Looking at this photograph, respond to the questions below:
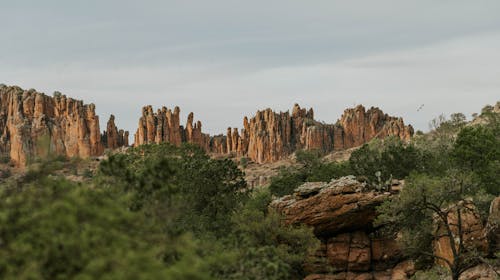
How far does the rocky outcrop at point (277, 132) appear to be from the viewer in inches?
7008

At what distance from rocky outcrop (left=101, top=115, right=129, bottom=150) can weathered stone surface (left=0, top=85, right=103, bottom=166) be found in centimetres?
281

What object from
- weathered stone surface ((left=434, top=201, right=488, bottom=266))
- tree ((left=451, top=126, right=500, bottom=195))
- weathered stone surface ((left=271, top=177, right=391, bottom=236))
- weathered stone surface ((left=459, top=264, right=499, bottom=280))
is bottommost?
weathered stone surface ((left=459, top=264, right=499, bottom=280))

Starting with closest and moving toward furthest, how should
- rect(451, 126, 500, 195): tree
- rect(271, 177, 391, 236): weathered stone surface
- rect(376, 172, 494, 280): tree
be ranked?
1. rect(376, 172, 494, 280): tree
2. rect(271, 177, 391, 236): weathered stone surface
3. rect(451, 126, 500, 195): tree

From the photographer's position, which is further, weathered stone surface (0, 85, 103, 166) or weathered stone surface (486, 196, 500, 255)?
weathered stone surface (0, 85, 103, 166)

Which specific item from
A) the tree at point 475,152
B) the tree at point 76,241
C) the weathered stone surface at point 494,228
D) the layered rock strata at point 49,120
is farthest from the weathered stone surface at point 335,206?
the layered rock strata at point 49,120

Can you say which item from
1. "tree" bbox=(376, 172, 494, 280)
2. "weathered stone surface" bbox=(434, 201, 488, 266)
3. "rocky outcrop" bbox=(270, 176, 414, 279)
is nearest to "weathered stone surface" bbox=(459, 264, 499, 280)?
"tree" bbox=(376, 172, 494, 280)

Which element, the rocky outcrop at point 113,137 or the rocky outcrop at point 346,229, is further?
the rocky outcrop at point 113,137

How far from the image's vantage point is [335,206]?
151 ft

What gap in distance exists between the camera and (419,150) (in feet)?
236

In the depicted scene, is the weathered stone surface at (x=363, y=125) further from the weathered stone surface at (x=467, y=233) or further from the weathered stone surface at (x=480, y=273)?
the weathered stone surface at (x=480, y=273)

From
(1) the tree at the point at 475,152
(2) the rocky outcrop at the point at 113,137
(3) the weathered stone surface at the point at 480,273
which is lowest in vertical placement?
(3) the weathered stone surface at the point at 480,273

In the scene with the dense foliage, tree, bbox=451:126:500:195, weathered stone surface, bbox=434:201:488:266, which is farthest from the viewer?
tree, bbox=451:126:500:195

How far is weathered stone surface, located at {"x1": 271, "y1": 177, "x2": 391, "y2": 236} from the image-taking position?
45625 mm

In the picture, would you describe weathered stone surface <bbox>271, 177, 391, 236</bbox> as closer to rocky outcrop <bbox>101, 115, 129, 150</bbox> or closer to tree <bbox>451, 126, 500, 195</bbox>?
tree <bbox>451, 126, 500, 195</bbox>
